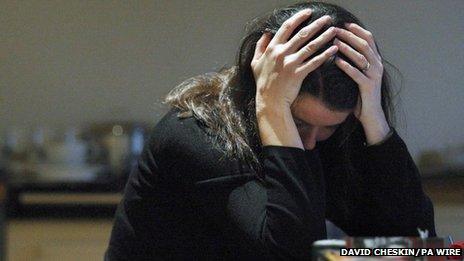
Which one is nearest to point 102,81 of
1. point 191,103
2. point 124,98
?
point 124,98

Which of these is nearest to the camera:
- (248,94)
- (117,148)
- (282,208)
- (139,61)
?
(282,208)

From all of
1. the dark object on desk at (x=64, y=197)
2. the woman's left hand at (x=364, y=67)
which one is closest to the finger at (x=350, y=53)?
the woman's left hand at (x=364, y=67)

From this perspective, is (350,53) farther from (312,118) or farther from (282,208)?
(282,208)

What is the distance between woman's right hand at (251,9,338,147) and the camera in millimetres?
943

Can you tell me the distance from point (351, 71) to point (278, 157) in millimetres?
132

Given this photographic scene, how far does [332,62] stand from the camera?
3.10 feet

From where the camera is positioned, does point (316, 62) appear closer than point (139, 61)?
Yes

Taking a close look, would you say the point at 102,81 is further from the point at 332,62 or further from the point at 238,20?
the point at 332,62

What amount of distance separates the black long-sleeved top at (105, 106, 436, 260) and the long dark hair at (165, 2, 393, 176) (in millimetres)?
17

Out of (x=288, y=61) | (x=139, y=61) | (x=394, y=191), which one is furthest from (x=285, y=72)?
(x=139, y=61)

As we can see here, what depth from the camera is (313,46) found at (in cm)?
94

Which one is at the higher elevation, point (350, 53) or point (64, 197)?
point (350, 53)

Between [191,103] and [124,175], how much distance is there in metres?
1.85

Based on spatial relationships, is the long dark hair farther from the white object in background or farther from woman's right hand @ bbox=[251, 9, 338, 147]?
the white object in background
